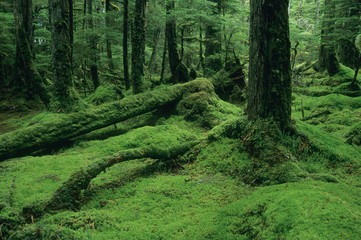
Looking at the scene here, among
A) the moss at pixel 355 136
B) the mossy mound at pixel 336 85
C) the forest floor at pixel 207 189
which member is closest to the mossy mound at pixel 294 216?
the forest floor at pixel 207 189

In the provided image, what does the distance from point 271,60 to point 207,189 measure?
2938 mm

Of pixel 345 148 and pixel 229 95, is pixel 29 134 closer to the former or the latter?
pixel 345 148

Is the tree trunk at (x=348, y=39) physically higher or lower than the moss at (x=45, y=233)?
higher

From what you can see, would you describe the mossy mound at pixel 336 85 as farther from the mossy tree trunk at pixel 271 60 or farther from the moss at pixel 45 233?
the moss at pixel 45 233

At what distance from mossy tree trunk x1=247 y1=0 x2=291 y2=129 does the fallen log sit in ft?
14.0

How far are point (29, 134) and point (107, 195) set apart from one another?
140 inches

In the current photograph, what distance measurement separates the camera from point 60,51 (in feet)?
25.4

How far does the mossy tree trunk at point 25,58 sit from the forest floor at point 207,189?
21.1 ft

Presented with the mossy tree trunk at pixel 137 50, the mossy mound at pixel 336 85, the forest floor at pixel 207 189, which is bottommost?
the forest floor at pixel 207 189

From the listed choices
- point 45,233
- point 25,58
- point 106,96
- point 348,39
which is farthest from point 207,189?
point 348,39

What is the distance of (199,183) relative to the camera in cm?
409

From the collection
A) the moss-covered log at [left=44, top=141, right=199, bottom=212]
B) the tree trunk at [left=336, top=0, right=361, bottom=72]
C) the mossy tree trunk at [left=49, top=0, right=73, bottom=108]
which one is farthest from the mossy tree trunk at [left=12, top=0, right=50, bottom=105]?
the tree trunk at [left=336, top=0, right=361, bottom=72]

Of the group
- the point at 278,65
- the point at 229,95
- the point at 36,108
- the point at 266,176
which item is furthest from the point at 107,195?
the point at 36,108

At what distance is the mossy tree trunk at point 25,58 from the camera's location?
11017 millimetres
